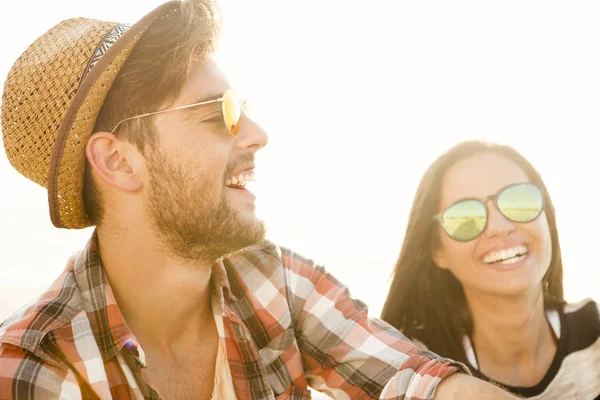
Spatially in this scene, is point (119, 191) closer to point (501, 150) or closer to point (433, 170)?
point (433, 170)

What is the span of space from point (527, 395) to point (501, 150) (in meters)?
1.33

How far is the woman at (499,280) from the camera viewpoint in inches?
125

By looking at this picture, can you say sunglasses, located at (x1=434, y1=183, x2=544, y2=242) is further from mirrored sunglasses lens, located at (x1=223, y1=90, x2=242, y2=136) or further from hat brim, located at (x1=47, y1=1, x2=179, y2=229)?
hat brim, located at (x1=47, y1=1, x2=179, y2=229)

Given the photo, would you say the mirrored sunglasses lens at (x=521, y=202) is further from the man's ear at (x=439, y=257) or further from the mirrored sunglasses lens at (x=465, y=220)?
the man's ear at (x=439, y=257)

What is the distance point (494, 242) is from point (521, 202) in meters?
0.27

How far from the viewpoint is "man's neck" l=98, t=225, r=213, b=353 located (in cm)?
251

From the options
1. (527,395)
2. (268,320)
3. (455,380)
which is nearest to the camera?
(455,380)

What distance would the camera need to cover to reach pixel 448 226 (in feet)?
11.0

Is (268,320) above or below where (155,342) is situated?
above

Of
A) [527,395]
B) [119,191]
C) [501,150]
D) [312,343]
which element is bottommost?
[527,395]

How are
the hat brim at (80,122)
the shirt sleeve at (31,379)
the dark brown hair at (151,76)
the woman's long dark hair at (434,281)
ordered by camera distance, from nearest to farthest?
the shirt sleeve at (31,379)
the hat brim at (80,122)
the dark brown hair at (151,76)
the woman's long dark hair at (434,281)

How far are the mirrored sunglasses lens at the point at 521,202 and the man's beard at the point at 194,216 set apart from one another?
57.0 inches

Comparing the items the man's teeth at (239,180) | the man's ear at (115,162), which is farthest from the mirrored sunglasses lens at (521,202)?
the man's ear at (115,162)

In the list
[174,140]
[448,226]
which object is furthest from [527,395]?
[174,140]
